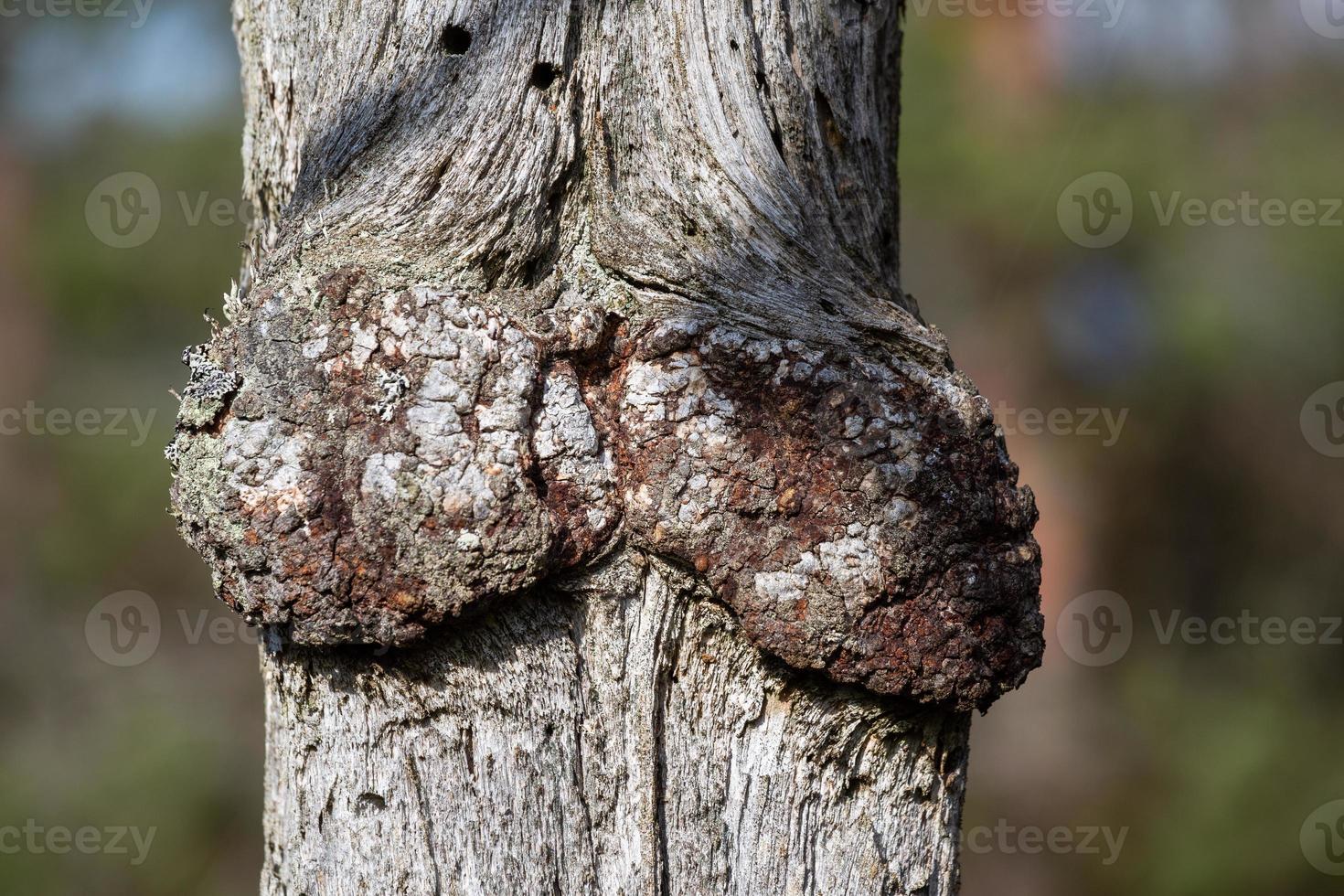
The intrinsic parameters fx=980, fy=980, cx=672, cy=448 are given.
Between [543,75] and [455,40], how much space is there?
129 mm

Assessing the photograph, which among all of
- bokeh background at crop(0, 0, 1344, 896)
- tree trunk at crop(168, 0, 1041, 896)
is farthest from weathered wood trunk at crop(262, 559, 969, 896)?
bokeh background at crop(0, 0, 1344, 896)

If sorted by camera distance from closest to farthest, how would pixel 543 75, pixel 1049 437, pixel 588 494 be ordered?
pixel 588 494, pixel 543 75, pixel 1049 437

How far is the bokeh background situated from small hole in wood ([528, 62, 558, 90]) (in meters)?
5.40

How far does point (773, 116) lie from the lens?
139cm

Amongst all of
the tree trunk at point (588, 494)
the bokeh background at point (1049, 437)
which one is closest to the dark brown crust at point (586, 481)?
the tree trunk at point (588, 494)

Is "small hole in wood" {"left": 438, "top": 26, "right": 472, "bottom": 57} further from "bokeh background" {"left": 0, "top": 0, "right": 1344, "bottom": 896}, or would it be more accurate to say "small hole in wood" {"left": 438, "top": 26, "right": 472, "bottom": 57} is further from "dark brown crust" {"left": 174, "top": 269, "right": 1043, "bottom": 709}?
"bokeh background" {"left": 0, "top": 0, "right": 1344, "bottom": 896}

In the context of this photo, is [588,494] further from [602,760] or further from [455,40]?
[455,40]

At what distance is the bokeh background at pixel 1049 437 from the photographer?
6.38m

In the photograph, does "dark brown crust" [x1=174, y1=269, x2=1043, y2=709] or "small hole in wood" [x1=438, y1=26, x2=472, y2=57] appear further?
"small hole in wood" [x1=438, y1=26, x2=472, y2=57]

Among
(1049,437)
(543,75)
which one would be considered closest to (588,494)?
(543,75)

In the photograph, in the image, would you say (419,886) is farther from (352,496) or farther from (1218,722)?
(1218,722)

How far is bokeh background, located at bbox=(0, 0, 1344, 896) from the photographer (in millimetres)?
6383

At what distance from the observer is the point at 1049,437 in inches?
287

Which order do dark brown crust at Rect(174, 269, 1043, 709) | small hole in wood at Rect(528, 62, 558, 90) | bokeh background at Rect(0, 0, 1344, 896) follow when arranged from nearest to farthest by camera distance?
1. dark brown crust at Rect(174, 269, 1043, 709)
2. small hole in wood at Rect(528, 62, 558, 90)
3. bokeh background at Rect(0, 0, 1344, 896)
